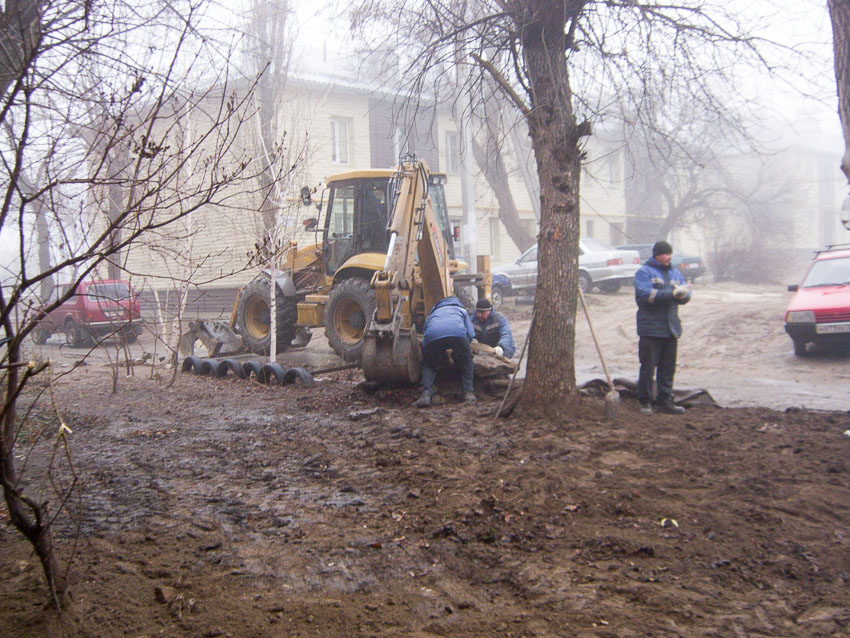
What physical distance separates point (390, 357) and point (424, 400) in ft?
2.11

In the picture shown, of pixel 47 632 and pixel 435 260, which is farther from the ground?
pixel 435 260

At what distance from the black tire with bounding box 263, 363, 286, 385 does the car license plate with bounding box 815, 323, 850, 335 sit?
26.3ft

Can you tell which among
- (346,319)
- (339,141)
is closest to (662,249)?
(346,319)

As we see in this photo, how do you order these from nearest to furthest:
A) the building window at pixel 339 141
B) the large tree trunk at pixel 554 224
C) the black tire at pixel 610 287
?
the large tree trunk at pixel 554 224 → the black tire at pixel 610 287 → the building window at pixel 339 141

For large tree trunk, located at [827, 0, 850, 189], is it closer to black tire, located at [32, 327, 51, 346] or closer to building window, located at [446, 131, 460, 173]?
black tire, located at [32, 327, 51, 346]

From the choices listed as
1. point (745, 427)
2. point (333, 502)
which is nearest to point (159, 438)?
point (333, 502)

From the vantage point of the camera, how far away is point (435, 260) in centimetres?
968

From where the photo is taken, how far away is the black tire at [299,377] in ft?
33.4

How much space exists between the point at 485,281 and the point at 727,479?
277 inches

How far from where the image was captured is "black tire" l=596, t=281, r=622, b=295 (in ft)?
67.7

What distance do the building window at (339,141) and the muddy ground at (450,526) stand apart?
15.9m

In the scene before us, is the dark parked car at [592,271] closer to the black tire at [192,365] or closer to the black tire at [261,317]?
the black tire at [261,317]

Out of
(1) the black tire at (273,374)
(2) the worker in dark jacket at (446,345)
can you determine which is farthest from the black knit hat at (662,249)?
(1) the black tire at (273,374)

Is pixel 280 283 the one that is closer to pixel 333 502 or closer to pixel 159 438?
pixel 159 438
